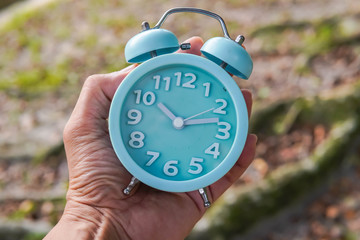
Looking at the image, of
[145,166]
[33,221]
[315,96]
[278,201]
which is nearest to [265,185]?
[278,201]

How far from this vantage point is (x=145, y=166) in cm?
186

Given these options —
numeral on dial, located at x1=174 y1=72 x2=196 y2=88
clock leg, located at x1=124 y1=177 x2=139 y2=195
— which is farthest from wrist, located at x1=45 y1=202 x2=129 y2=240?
numeral on dial, located at x1=174 y1=72 x2=196 y2=88

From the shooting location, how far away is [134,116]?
73.4 inches

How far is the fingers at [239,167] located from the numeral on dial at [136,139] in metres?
0.51

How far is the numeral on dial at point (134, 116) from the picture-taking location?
1.85 m

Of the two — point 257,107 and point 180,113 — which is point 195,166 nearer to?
point 180,113

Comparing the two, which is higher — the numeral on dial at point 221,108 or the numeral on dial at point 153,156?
the numeral on dial at point 221,108

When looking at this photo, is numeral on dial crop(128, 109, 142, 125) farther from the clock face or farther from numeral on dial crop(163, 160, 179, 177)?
numeral on dial crop(163, 160, 179, 177)

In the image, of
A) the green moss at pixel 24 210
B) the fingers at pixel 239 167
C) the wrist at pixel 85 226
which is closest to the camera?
the wrist at pixel 85 226

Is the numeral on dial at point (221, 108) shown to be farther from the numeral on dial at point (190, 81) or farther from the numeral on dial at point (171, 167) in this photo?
the numeral on dial at point (171, 167)

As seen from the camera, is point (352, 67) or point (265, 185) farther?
point (352, 67)

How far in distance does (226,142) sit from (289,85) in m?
1.85

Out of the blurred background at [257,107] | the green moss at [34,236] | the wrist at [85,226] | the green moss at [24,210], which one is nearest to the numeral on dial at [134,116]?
the wrist at [85,226]

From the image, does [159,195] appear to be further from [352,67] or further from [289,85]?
[352,67]
